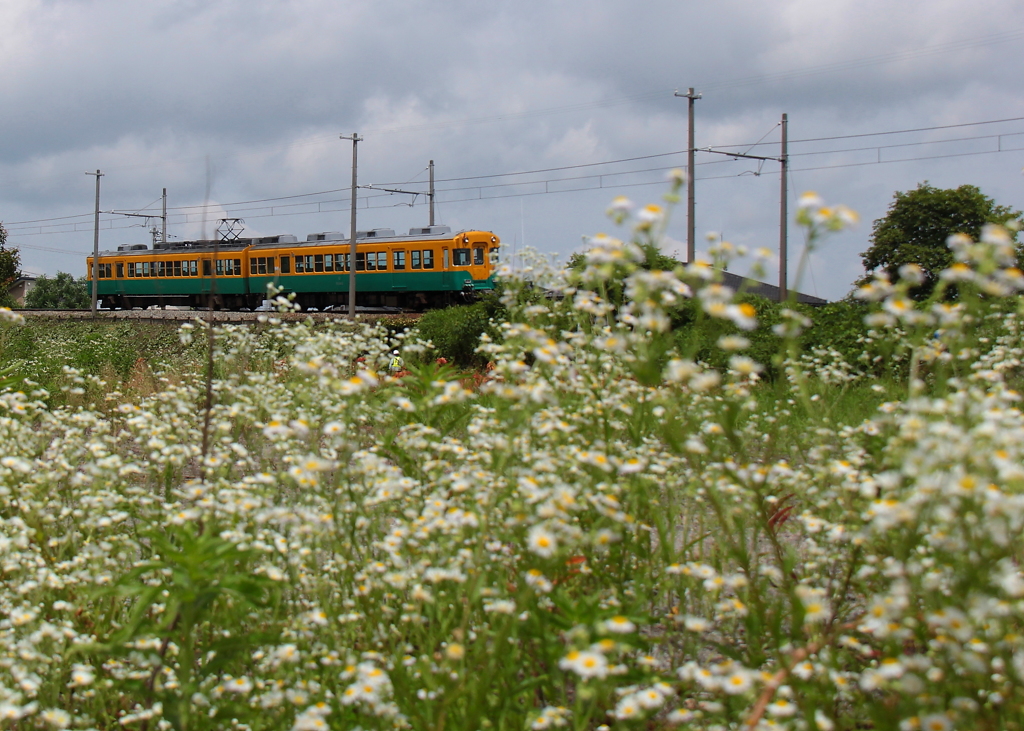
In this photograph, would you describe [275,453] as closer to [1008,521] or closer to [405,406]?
[405,406]

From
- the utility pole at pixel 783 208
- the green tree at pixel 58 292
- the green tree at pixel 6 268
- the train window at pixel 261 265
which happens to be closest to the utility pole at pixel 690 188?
the utility pole at pixel 783 208

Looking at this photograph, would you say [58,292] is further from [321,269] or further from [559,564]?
[559,564]

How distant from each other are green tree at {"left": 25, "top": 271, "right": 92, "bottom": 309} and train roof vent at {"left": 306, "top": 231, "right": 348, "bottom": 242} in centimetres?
4994

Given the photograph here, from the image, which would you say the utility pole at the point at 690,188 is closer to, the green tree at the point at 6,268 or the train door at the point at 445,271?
the train door at the point at 445,271

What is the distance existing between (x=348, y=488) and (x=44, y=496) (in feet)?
5.69

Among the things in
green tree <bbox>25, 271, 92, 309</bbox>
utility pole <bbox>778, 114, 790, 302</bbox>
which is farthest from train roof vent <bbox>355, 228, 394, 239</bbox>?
green tree <bbox>25, 271, 92, 309</bbox>

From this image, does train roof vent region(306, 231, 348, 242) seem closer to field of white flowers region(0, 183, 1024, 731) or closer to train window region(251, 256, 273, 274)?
train window region(251, 256, 273, 274)

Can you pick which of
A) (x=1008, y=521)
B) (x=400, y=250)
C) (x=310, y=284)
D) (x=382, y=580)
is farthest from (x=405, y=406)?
(x=310, y=284)

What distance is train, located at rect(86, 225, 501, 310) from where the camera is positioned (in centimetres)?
2372

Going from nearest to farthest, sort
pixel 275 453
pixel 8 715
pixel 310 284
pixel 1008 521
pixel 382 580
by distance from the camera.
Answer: pixel 1008 521
pixel 8 715
pixel 382 580
pixel 275 453
pixel 310 284

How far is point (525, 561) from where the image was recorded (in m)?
2.65

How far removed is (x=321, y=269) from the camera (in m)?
26.3

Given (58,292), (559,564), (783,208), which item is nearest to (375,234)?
(783,208)

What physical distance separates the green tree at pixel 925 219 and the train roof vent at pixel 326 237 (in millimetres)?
23918
